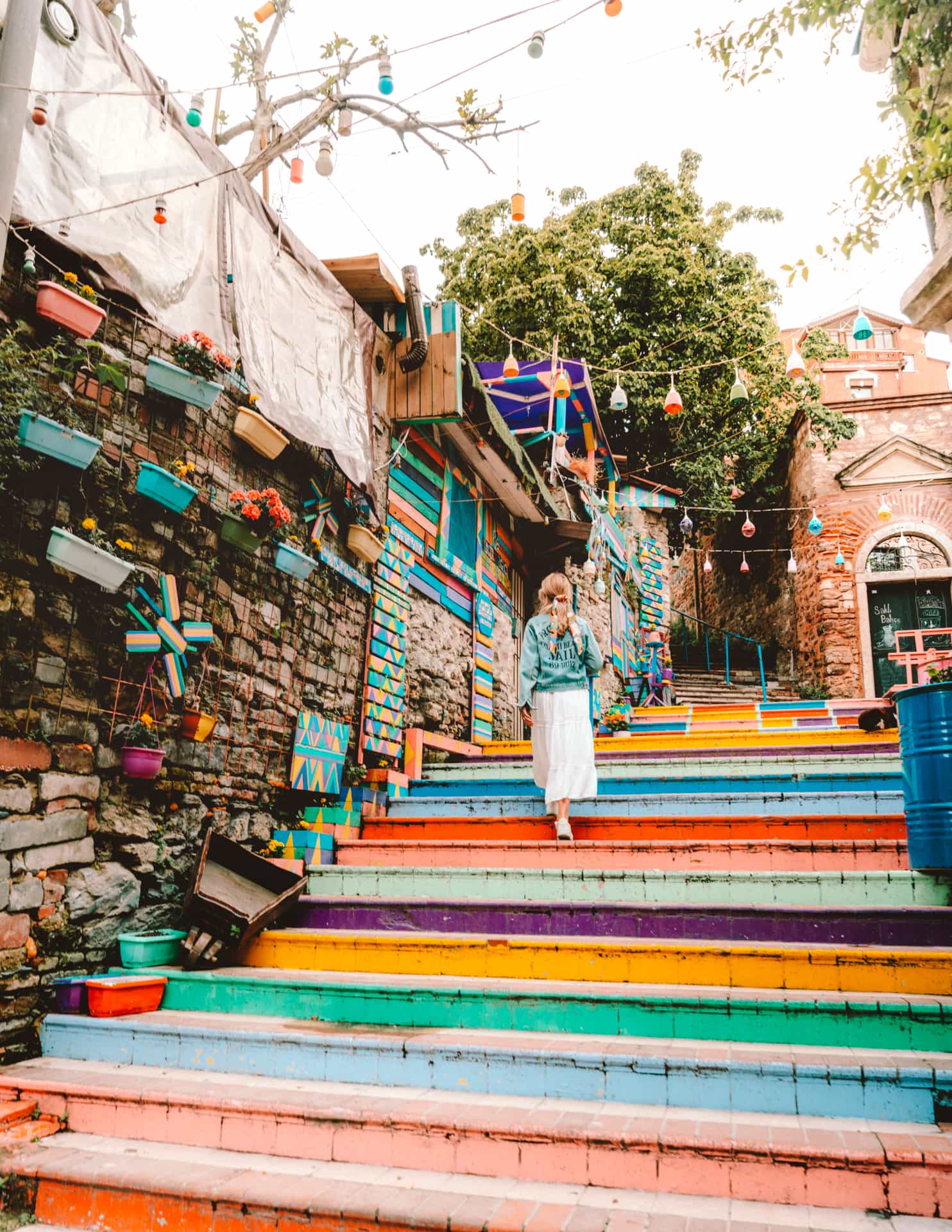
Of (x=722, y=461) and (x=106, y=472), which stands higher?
(x=722, y=461)

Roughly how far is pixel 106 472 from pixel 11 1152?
2.76 m

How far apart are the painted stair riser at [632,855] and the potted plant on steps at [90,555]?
Answer: 2.20 metres

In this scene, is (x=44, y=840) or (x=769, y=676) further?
(x=769, y=676)

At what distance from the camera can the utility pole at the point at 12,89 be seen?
2.84m

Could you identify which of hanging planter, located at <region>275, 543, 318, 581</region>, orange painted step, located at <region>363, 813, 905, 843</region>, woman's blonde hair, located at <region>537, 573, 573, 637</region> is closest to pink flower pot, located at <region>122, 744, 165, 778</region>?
hanging planter, located at <region>275, 543, 318, 581</region>

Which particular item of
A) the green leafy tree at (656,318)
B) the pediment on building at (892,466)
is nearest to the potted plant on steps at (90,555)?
the green leafy tree at (656,318)

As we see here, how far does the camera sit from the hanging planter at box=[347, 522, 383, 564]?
6309 millimetres

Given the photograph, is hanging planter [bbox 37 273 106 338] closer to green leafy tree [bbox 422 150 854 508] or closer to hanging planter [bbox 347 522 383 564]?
hanging planter [bbox 347 522 383 564]

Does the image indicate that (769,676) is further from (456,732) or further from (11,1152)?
(11,1152)

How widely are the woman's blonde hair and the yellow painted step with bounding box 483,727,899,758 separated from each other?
236 cm

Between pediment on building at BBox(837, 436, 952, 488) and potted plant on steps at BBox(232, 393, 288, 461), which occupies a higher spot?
pediment on building at BBox(837, 436, 952, 488)

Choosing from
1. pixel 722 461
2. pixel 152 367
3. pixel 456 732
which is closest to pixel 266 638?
pixel 152 367

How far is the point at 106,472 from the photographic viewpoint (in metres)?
4.05

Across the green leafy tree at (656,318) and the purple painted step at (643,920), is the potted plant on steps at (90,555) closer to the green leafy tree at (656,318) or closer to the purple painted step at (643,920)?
the purple painted step at (643,920)
